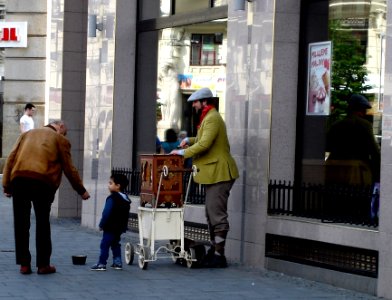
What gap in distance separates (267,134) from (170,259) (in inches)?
Answer: 74.5

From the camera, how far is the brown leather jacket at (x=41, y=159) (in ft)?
38.4

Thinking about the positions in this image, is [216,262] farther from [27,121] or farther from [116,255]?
[27,121]

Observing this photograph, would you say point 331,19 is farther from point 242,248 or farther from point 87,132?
point 87,132

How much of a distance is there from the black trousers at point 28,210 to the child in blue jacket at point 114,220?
606mm

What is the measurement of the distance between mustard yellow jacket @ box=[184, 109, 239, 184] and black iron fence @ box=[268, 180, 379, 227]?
0.54 metres

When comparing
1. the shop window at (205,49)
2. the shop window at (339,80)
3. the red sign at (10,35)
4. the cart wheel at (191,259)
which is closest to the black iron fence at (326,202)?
the shop window at (339,80)

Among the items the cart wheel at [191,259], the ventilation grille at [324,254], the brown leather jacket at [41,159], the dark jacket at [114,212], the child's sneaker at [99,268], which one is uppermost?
the brown leather jacket at [41,159]

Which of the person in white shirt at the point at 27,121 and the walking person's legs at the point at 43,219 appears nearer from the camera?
the walking person's legs at the point at 43,219

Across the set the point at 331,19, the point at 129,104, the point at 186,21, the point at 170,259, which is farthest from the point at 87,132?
the point at 331,19

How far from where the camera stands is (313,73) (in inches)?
494

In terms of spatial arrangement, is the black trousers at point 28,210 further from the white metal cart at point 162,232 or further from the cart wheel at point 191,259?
the cart wheel at point 191,259

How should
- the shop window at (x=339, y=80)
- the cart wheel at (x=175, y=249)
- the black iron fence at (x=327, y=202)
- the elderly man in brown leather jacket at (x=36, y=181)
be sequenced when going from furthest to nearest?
the cart wheel at (x=175, y=249), the elderly man in brown leather jacket at (x=36, y=181), the shop window at (x=339, y=80), the black iron fence at (x=327, y=202)

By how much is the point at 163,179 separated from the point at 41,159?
1388 millimetres

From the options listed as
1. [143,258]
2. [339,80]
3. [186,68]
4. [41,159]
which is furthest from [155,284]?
[186,68]
